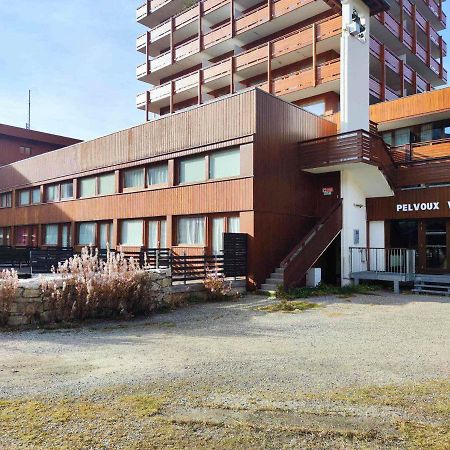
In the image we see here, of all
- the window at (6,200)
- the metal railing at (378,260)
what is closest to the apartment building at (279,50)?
the metal railing at (378,260)

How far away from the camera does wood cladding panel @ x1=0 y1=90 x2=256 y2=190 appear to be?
16.0 meters

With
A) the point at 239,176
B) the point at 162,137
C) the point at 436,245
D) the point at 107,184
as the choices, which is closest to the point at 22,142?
the point at 107,184

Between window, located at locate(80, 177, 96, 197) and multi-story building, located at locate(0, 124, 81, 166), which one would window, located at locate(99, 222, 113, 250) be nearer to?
window, located at locate(80, 177, 96, 197)

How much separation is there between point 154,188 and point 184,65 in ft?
57.5

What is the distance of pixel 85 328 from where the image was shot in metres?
8.99

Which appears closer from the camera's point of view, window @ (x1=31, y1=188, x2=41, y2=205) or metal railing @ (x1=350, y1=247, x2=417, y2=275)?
metal railing @ (x1=350, y1=247, x2=417, y2=275)

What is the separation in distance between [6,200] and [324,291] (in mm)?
26897

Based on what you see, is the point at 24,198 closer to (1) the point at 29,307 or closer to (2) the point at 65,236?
(2) the point at 65,236

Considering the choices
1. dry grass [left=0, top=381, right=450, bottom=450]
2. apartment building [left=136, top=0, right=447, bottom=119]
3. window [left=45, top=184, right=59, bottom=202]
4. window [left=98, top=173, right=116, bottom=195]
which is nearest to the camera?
dry grass [left=0, top=381, right=450, bottom=450]

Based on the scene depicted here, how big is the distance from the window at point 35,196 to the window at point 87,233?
592 centimetres

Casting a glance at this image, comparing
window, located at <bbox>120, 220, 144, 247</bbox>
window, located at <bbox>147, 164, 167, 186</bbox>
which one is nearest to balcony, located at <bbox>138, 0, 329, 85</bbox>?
window, located at <bbox>147, 164, 167, 186</bbox>

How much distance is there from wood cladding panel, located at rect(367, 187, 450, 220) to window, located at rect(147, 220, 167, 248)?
8965 mm

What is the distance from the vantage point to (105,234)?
23.0 metres

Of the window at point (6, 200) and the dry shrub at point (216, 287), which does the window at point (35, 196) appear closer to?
the window at point (6, 200)
